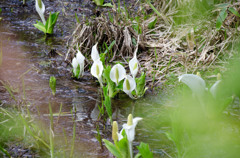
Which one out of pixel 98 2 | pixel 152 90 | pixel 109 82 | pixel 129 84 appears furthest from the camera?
pixel 98 2

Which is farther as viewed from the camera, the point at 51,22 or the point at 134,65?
the point at 51,22

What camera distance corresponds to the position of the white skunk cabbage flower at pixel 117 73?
81.5 inches

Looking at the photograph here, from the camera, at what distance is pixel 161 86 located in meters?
2.46

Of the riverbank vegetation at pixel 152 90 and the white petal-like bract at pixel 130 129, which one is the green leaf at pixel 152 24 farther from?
the white petal-like bract at pixel 130 129

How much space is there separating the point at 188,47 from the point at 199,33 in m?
0.29

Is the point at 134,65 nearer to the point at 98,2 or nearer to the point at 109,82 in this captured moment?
the point at 109,82

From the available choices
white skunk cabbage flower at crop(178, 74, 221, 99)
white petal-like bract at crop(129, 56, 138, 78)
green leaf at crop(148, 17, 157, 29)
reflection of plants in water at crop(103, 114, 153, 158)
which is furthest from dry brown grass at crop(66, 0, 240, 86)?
reflection of plants in water at crop(103, 114, 153, 158)

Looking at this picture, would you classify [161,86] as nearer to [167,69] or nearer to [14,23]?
[167,69]

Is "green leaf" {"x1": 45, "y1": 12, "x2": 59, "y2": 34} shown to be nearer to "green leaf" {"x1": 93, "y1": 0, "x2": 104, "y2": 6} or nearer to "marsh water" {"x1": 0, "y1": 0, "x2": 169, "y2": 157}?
"marsh water" {"x1": 0, "y1": 0, "x2": 169, "y2": 157}

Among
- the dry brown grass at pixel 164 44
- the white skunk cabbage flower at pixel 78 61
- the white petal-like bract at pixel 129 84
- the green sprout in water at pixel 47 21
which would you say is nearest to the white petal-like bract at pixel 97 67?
the white petal-like bract at pixel 129 84

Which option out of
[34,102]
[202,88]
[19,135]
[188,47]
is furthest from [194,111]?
[188,47]

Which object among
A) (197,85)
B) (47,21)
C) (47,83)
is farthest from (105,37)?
(197,85)

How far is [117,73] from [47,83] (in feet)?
2.13

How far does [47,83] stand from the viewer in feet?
7.98
